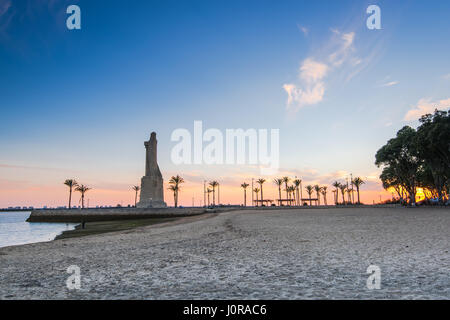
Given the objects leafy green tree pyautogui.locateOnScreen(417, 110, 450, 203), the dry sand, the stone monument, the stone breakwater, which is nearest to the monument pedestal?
the stone monument

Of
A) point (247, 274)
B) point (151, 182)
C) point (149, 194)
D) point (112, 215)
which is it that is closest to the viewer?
point (247, 274)

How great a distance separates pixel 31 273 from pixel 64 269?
0.88 metres

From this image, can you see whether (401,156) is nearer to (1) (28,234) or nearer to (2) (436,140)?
(2) (436,140)

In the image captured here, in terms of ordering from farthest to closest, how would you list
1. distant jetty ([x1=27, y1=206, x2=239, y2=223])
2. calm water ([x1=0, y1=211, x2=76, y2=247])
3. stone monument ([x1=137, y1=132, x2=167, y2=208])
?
1. stone monument ([x1=137, y1=132, x2=167, y2=208])
2. distant jetty ([x1=27, y1=206, x2=239, y2=223])
3. calm water ([x1=0, y1=211, x2=76, y2=247])

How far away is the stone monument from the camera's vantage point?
269ft

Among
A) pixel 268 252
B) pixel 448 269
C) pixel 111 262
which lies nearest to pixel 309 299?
pixel 448 269

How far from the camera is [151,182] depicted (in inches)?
3241

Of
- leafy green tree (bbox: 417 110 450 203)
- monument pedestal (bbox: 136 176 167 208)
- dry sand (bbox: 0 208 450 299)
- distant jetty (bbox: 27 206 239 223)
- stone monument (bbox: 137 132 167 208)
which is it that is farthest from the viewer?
stone monument (bbox: 137 132 167 208)

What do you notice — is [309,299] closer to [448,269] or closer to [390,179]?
[448,269]

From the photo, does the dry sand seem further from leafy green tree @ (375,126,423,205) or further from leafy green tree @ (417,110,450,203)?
leafy green tree @ (375,126,423,205)

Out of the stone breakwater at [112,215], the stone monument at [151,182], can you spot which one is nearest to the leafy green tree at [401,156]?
the stone breakwater at [112,215]

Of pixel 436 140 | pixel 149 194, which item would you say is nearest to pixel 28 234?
pixel 149 194

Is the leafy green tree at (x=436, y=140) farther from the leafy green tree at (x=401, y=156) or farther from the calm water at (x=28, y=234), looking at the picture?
the calm water at (x=28, y=234)
